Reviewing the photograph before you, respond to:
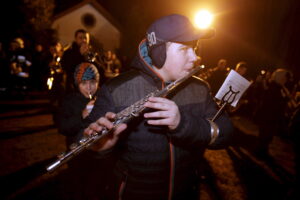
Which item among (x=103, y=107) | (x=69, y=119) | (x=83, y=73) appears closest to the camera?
(x=103, y=107)

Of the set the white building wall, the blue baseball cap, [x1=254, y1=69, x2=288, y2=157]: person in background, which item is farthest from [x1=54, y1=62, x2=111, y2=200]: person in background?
the white building wall

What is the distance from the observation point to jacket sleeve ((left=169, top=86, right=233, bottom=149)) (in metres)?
1.60

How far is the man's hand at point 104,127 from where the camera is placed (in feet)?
4.85

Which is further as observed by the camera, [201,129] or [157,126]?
[157,126]

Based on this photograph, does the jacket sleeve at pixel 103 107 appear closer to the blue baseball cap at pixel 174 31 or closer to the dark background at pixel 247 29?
the blue baseball cap at pixel 174 31

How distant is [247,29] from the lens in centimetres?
1684

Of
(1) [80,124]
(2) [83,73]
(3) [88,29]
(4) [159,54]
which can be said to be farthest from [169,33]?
(3) [88,29]

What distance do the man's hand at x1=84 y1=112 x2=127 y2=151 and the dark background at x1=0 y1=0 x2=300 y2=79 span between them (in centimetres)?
1366

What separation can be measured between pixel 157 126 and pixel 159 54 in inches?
25.6

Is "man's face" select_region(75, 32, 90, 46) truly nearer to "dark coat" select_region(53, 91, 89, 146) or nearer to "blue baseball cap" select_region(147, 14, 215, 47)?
"dark coat" select_region(53, 91, 89, 146)

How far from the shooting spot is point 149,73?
194cm

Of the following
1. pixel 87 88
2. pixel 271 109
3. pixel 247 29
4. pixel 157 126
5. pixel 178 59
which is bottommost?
pixel 271 109

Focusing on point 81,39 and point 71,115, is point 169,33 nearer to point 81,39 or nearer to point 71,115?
point 71,115

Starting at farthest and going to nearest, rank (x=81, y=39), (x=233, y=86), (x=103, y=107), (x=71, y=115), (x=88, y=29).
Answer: (x=88, y=29) → (x=81, y=39) → (x=71, y=115) → (x=233, y=86) → (x=103, y=107)
